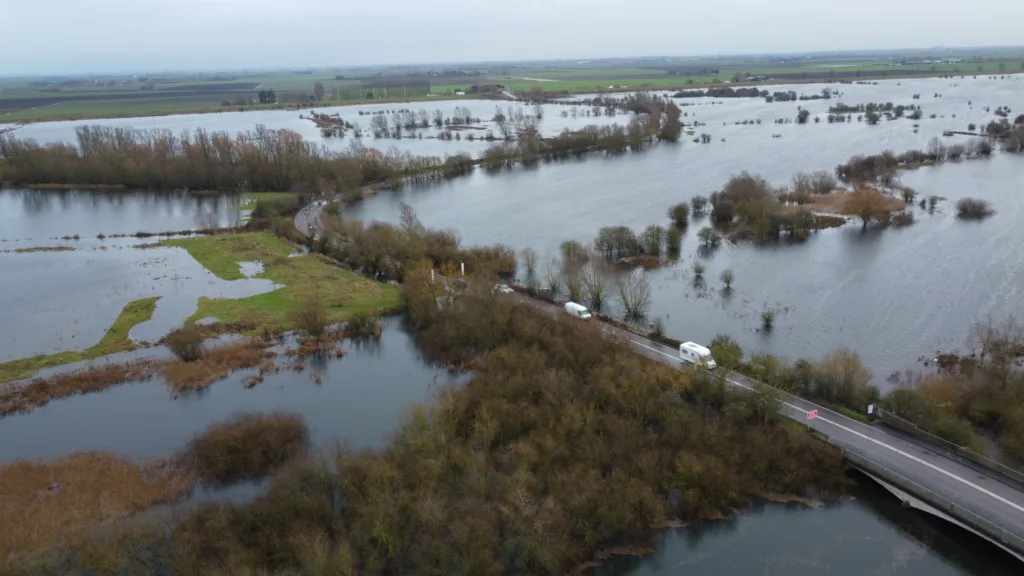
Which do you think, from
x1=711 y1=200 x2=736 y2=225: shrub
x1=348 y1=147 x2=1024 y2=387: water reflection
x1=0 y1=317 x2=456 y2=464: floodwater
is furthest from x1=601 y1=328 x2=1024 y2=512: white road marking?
x1=711 y1=200 x2=736 y2=225: shrub

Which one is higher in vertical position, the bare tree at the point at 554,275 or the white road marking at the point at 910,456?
the bare tree at the point at 554,275

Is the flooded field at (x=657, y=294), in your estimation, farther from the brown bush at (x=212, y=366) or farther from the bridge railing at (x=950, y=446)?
the bridge railing at (x=950, y=446)

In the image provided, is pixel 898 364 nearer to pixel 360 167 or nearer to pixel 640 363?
pixel 640 363

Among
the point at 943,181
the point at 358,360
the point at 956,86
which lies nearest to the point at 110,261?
the point at 358,360

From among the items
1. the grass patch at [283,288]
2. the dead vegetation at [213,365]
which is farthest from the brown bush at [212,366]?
the grass patch at [283,288]

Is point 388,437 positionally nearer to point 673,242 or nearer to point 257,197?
point 673,242

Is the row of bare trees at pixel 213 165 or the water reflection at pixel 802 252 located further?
the row of bare trees at pixel 213 165
